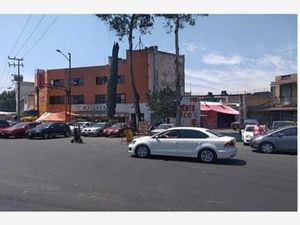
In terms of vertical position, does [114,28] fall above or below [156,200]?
above

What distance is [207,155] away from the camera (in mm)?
15648

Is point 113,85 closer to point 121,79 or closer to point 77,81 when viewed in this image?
point 121,79

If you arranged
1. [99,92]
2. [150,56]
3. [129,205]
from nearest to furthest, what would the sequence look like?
[129,205] < [150,56] < [99,92]

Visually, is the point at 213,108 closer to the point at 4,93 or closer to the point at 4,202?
the point at 4,202

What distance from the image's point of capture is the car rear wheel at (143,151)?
55.7ft

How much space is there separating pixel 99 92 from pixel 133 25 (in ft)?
57.7

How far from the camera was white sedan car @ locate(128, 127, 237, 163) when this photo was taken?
15.6m

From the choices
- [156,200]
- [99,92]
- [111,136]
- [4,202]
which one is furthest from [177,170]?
[99,92]

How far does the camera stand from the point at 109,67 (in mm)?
57531

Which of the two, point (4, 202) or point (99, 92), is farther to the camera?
point (99, 92)

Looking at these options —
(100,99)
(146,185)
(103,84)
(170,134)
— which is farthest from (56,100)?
(146,185)

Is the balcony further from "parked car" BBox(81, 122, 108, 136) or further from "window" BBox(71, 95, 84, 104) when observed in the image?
"window" BBox(71, 95, 84, 104)

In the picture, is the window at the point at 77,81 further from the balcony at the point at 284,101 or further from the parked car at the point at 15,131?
the balcony at the point at 284,101

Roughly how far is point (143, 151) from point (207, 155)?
2.89 metres
